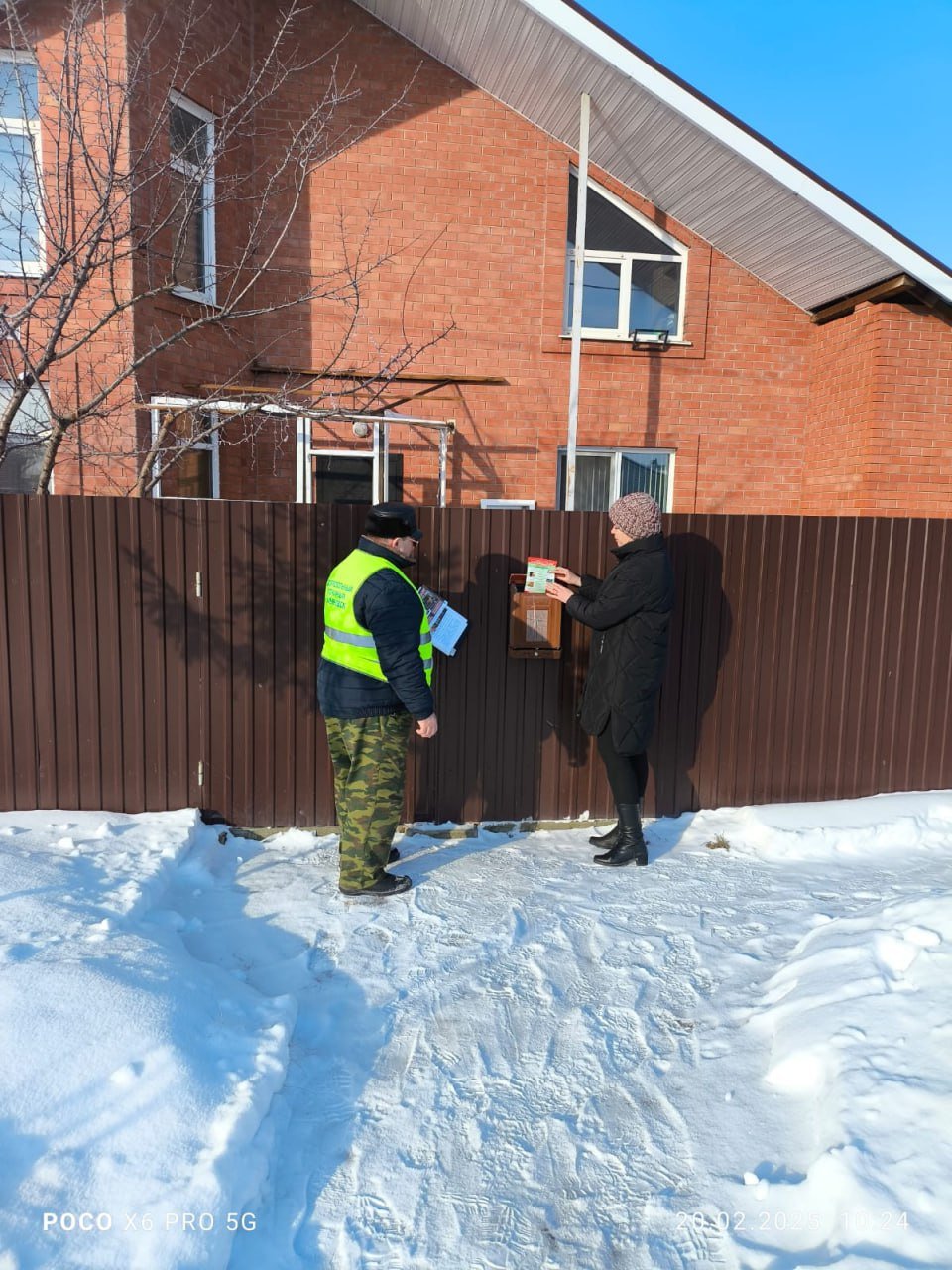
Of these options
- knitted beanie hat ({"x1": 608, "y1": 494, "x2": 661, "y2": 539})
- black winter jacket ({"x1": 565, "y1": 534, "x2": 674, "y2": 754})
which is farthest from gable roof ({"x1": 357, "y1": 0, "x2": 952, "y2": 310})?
black winter jacket ({"x1": 565, "y1": 534, "x2": 674, "y2": 754})

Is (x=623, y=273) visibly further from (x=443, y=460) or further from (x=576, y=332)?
(x=443, y=460)

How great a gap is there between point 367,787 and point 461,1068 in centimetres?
135

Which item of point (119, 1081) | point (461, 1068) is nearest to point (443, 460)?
point (461, 1068)

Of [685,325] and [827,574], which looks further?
[685,325]

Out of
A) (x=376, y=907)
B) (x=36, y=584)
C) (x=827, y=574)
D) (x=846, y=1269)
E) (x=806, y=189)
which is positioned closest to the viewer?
(x=846, y=1269)

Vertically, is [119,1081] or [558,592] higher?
[558,592]

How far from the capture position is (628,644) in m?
4.11

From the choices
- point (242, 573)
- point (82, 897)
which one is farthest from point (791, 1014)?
point (242, 573)

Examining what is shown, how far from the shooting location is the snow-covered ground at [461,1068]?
6.55 ft

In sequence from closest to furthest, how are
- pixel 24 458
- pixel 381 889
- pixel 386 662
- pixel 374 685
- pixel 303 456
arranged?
pixel 386 662
pixel 374 685
pixel 381 889
pixel 24 458
pixel 303 456

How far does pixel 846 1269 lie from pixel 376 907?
234cm

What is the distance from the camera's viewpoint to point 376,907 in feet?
12.3

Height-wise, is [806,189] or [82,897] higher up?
[806,189]

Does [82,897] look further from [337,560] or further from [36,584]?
[337,560]
